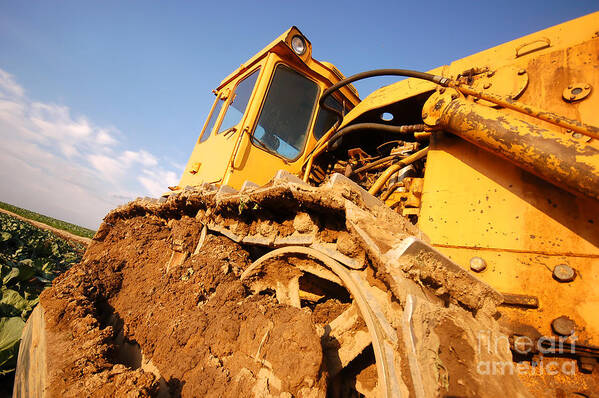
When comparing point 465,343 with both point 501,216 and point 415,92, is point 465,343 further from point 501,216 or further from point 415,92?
point 415,92

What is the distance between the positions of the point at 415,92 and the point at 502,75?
0.51 metres

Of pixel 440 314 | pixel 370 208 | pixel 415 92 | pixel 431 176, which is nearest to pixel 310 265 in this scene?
pixel 370 208

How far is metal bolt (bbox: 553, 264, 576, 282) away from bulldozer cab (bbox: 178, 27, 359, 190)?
233 cm

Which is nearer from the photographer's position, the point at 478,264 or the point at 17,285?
the point at 478,264

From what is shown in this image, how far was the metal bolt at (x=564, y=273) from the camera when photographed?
112 centimetres

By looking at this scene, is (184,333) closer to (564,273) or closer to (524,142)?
(564,273)

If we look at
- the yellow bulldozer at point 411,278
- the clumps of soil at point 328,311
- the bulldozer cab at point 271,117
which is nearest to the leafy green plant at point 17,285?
the yellow bulldozer at point 411,278

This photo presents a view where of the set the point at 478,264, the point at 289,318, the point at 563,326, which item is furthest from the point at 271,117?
the point at 563,326

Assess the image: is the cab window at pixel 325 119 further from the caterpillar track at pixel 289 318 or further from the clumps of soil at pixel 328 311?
the clumps of soil at pixel 328 311

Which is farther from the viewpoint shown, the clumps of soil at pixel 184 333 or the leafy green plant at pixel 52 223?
the leafy green plant at pixel 52 223

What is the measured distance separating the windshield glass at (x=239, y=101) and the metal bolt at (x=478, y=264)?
8.72 feet

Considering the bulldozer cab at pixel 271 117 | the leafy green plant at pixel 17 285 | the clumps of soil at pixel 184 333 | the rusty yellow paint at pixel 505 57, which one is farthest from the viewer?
the bulldozer cab at pixel 271 117

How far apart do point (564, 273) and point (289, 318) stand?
3.79 feet

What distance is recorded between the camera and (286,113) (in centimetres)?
317
